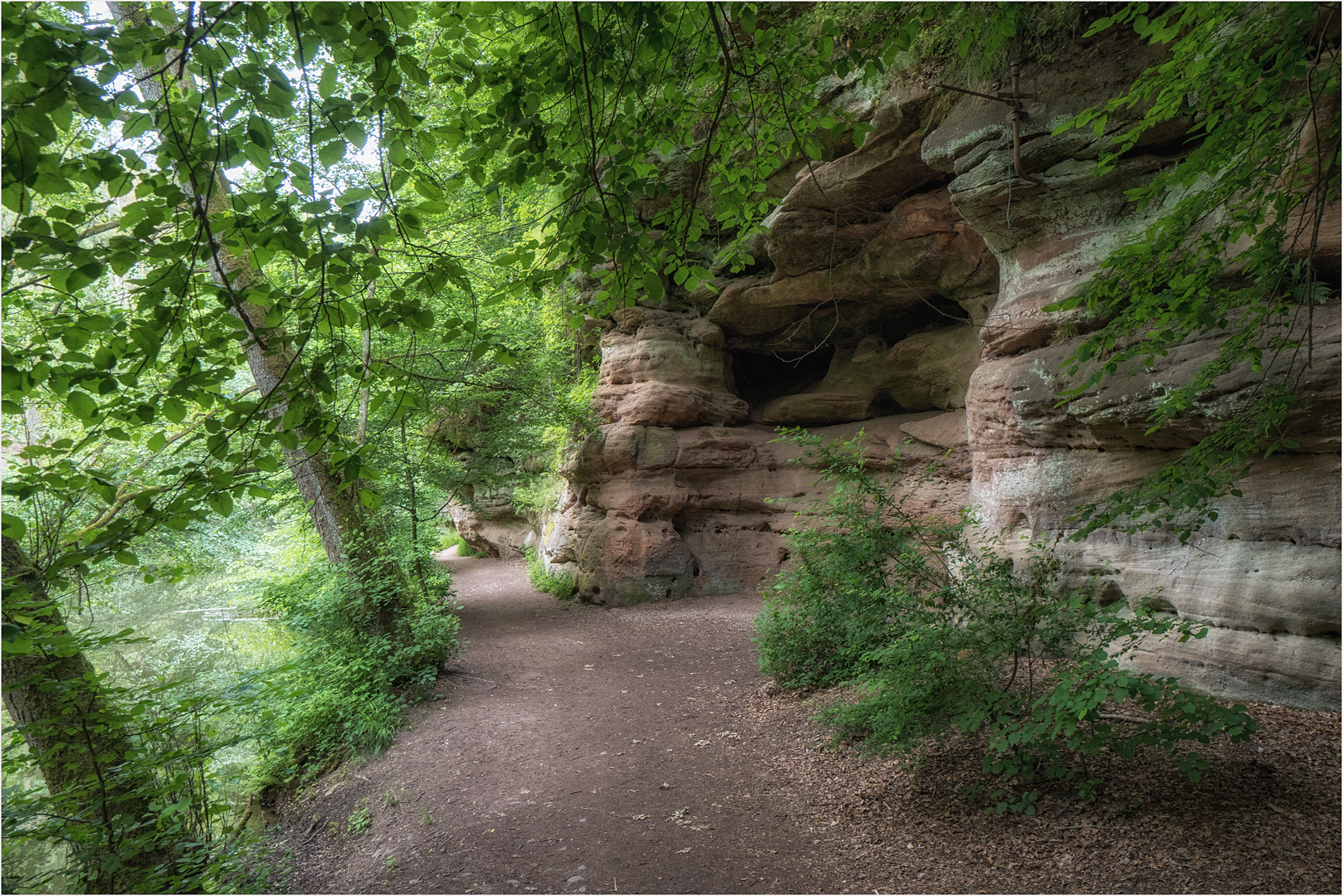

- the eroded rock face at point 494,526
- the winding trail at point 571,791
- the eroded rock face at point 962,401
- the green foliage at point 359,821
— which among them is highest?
the eroded rock face at point 962,401

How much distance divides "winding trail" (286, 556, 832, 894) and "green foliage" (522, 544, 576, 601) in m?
3.77

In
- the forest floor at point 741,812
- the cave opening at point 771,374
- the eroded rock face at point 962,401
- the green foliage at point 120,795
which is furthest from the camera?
the cave opening at point 771,374

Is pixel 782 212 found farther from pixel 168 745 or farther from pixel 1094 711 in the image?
pixel 168 745

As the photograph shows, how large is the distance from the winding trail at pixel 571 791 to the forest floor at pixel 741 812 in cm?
2

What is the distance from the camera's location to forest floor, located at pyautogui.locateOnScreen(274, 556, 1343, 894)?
10.3ft

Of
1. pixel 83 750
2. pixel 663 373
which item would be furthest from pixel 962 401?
pixel 83 750

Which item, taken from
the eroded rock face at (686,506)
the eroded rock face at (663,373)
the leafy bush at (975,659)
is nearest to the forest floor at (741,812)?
the leafy bush at (975,659)

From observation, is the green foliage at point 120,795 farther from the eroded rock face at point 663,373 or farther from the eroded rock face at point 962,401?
the eroded rock face at point 663,373

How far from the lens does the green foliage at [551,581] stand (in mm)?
12336

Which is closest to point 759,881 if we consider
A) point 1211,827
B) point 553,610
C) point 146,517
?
point 1211,827

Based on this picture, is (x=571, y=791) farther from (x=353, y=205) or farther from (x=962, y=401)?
(x=962, y=401)

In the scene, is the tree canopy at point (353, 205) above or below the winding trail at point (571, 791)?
above

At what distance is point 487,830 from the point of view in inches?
174

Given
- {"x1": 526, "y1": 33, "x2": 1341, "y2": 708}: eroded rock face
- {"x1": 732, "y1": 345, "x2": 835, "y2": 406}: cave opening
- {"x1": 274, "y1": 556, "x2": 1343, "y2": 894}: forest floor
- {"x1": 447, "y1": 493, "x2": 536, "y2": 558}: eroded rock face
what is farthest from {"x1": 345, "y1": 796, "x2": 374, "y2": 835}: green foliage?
{"x1": 447, "y1": 493, "x2": 536, "y2": 558}: eroded rock face
